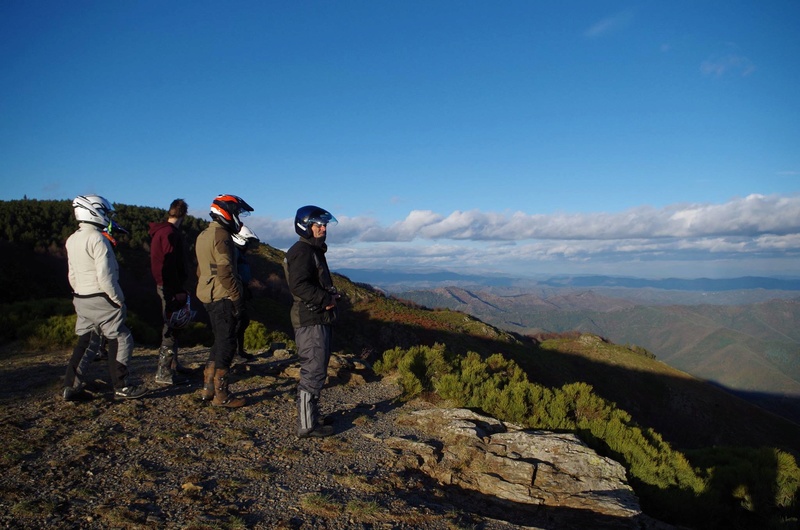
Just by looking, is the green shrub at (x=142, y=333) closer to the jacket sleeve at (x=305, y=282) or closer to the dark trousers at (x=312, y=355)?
the dark trousers at (x=312, y=355)

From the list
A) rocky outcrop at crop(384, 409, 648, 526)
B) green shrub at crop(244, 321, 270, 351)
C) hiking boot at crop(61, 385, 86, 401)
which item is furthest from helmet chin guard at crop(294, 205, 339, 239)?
green shrub at crop(244, 321, 270, 351)

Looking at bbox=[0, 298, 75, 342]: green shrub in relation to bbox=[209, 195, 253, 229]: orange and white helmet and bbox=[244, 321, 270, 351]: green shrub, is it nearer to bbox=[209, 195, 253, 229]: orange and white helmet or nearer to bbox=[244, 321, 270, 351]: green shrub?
bbox=[244, 321, 270, 351]: green shrub

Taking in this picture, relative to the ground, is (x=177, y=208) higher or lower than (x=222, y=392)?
higher

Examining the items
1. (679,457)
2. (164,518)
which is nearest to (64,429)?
(164,518)

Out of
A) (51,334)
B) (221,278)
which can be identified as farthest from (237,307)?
(51,334)

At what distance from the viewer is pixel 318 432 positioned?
600cm

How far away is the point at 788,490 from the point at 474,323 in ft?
92.5

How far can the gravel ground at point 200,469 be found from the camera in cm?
389

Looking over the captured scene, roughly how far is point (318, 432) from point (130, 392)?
2959mm

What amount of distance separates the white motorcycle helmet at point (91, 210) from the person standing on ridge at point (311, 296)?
2531mm

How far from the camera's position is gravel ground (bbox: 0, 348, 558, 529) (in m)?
3.89

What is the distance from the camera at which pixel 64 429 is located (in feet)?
18.4

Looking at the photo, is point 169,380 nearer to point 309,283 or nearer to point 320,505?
point 309,283

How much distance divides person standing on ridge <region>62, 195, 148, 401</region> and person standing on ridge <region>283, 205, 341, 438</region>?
2304 millimetres
